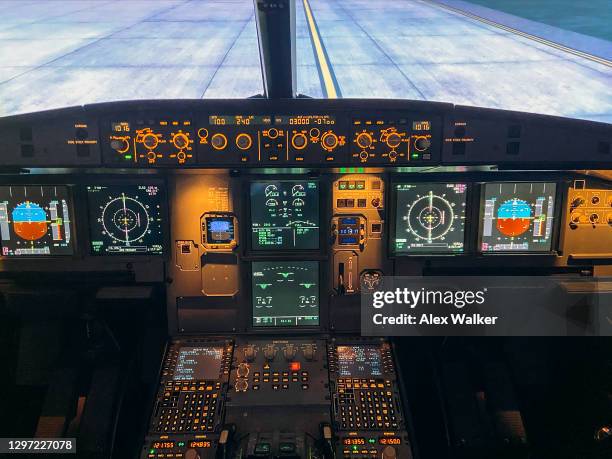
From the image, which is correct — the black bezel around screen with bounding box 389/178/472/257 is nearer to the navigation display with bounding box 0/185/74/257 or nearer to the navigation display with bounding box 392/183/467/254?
the navigation display with bounding box 392/183/467/254

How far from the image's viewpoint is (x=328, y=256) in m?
2.96

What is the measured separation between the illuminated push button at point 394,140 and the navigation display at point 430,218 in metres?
0.26

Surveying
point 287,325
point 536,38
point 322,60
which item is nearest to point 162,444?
point 287,325

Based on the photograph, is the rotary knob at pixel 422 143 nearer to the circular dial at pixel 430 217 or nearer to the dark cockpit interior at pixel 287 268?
the dark cockpit interior at pixel 287 268

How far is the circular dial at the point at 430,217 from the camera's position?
285 cm

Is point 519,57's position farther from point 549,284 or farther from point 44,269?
point 44,269

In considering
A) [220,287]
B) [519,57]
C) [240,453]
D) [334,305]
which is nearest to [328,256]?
[334,305]

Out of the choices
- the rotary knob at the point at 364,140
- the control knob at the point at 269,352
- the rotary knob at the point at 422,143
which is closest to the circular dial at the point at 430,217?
the rotary knob at the point at 422,143

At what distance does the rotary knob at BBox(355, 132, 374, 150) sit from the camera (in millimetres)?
2639

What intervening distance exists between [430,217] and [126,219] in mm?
1657

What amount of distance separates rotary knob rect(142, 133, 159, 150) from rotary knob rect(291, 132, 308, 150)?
0.69 m

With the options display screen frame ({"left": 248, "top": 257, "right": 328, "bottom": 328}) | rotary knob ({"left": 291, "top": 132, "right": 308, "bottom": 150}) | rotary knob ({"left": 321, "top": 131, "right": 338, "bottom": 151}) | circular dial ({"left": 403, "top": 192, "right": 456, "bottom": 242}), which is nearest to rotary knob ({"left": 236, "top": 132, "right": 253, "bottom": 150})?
rotary knob ({"left": 291, "top": 132, "right": 308, "bottom": 150})

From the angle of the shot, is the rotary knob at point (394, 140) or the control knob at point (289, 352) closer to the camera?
the rotary knob at point (394, 140)

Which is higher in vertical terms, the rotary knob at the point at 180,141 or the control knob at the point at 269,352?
the rotary knob at the point at 180,141
